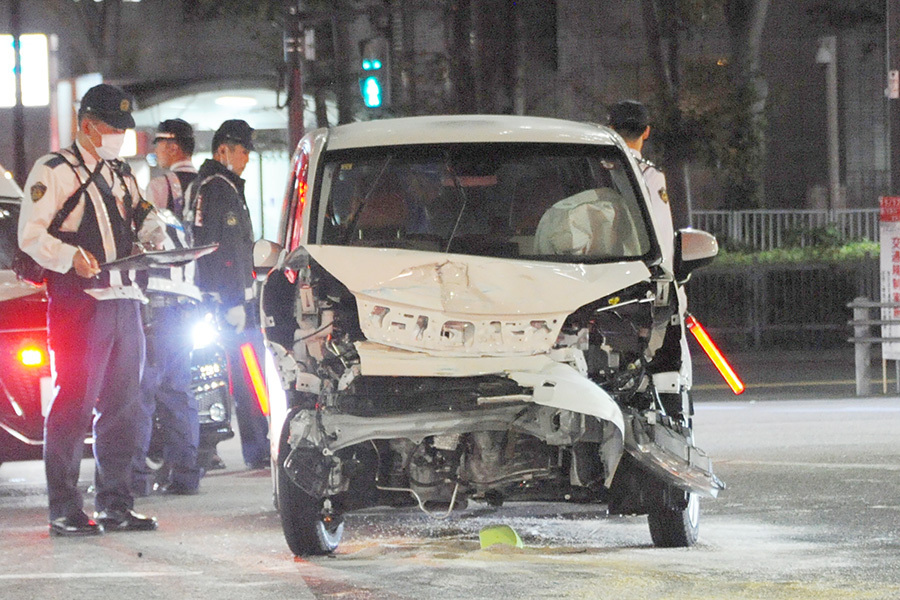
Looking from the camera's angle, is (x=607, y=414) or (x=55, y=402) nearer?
(x=607, y=414)

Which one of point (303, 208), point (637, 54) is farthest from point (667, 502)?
point (637, 54)

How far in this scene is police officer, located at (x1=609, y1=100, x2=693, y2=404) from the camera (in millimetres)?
7184

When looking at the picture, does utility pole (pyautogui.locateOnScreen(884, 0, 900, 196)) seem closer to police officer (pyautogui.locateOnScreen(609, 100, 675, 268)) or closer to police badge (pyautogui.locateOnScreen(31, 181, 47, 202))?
police officer (pyautogui.locateOnScreen(609, 100, 675, 268))

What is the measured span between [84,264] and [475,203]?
73.0 inches

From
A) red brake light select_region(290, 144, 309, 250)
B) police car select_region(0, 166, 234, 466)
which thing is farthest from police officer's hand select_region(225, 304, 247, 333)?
red brake light select_region(290, 144, 309, 250)

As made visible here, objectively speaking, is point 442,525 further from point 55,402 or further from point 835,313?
point 835,313

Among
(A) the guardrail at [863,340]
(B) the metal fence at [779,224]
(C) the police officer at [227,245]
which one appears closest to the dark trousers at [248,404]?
(C) the police officer at [227,245]

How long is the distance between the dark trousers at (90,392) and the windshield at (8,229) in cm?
186

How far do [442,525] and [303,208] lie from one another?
5.82ft

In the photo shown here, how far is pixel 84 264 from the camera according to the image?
8.05 meters

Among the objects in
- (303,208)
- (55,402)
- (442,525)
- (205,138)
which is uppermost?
(205,138)

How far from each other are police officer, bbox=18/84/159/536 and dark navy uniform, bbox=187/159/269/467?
69.1 inches

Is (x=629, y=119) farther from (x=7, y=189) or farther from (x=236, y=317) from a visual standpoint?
(x=7, y=189)

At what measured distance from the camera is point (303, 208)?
7.70 m
